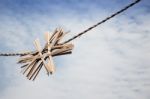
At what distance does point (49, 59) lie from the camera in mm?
4922

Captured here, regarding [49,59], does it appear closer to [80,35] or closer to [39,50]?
[39,50]

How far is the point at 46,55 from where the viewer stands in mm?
4965

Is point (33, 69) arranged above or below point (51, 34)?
below

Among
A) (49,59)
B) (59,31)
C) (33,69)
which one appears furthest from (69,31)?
(33,69)

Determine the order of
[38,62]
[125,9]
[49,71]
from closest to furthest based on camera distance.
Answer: [125,9] → [49,71] → [38,62]

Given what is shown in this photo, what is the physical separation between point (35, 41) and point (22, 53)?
32cm

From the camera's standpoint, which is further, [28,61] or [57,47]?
[28,61]

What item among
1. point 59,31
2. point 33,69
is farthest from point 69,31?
point 33,69

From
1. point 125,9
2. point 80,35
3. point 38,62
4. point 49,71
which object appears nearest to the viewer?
point 125,9

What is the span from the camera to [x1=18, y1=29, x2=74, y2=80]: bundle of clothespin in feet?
15.8

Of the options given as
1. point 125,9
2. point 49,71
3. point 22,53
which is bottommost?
point 49,71

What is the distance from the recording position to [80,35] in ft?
14.2

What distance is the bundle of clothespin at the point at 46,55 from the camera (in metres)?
4.82

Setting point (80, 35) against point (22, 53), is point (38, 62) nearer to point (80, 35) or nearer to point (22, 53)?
point (22, 53)
